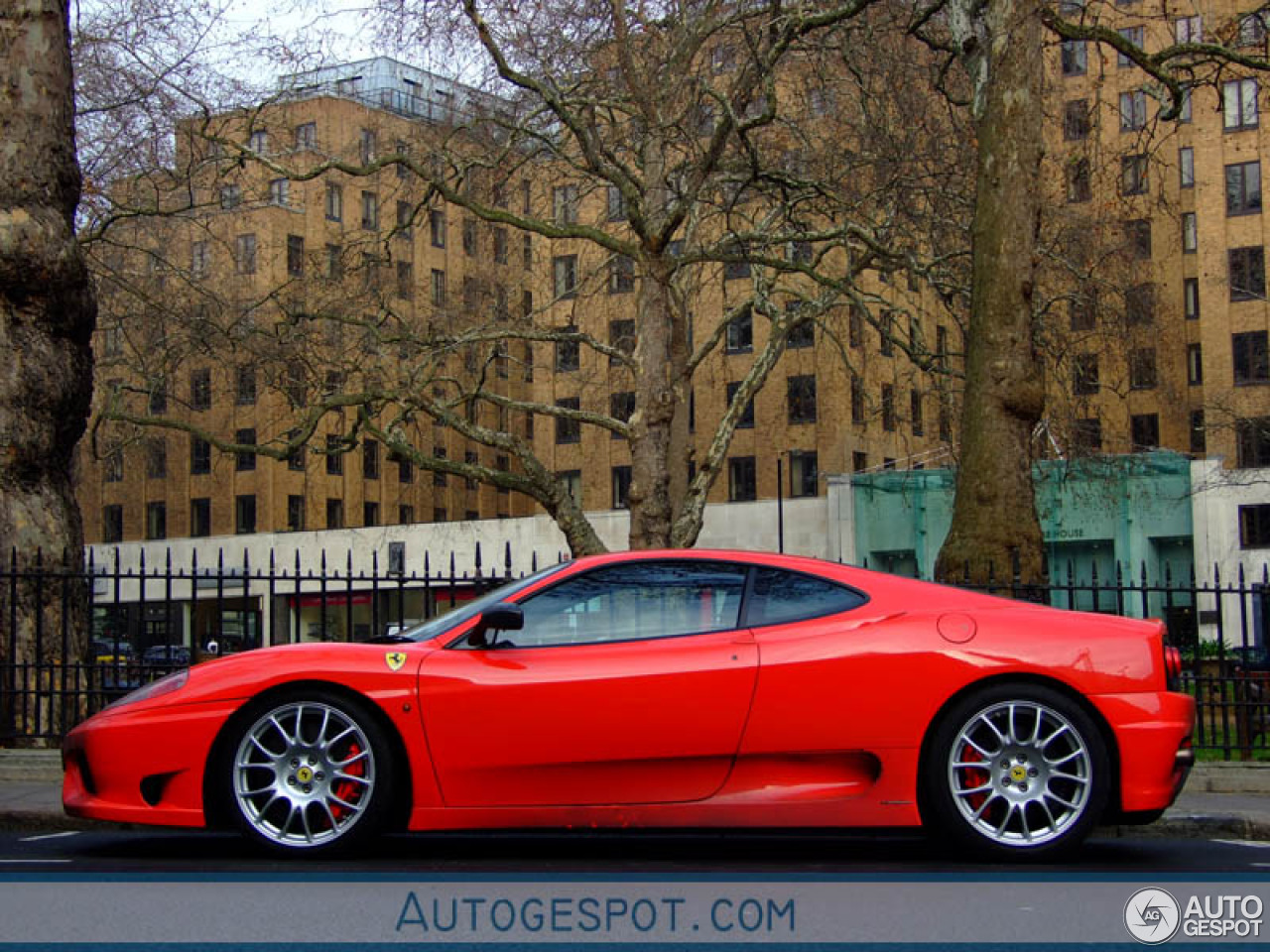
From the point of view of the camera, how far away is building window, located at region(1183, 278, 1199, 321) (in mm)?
61969

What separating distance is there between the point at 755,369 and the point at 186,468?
46.8 metres

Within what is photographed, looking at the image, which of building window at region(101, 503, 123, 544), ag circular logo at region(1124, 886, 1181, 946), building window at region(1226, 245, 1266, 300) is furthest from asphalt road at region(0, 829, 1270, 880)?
building window at region(101, 503, 123, 544)

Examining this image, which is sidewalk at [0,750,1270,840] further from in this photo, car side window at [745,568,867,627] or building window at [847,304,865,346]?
building window at [847,304,865,346]

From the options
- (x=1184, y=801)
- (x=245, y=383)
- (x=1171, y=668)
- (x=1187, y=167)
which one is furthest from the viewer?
(x=1187, y=167)

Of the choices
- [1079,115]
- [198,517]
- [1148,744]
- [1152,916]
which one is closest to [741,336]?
[198,517]

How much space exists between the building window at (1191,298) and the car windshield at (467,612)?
58.9 m

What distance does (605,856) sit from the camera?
7.33 meters

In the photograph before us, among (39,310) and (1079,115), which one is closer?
(39,310)

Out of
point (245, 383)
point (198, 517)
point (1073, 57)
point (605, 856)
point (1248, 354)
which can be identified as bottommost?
point (605, 856)

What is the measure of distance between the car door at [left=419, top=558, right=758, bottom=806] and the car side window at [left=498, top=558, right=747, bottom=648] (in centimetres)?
13

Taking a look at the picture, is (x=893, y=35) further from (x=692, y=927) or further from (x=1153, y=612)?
(x=1153, y=612)

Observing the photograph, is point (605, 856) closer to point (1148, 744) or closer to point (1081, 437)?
point (1148, 744)

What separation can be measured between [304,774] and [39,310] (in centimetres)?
714

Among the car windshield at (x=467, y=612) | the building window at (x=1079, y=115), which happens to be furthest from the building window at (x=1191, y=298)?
the car windshield at (x=467, y=612)
